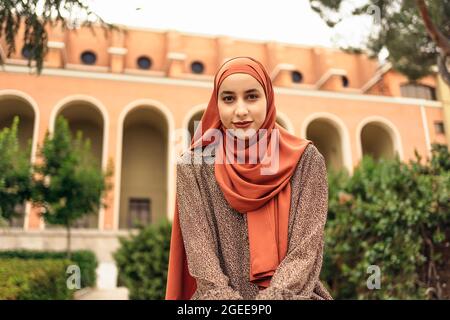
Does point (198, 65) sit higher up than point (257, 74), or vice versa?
point (198, 65)

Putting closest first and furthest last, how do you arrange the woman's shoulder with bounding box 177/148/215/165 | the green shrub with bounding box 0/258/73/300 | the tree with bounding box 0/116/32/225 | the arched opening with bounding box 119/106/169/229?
the woman's shoulder with bounding box 177/148/215/165, the green shrub with bounding box 0/258/73/300, the tree with bounding box 0/116/32/225, the arched opening with bounding box 119/106/169/229

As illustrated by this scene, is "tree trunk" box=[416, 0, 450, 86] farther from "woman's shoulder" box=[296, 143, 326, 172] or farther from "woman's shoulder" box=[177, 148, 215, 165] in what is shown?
"woman's shoulder" box=[177, 148, 215, 165]

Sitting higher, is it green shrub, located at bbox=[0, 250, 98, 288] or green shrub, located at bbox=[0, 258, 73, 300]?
green shrub, located at bbox=[0, 250, 98, 288]

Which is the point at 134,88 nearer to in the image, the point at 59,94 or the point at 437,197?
the point at 59,94

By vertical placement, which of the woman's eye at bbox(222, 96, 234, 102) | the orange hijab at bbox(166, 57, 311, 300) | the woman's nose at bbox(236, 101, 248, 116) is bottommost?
the orange hijab at bbox(166, 57, 311, 300)

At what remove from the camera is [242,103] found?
Result: 5.32 ft

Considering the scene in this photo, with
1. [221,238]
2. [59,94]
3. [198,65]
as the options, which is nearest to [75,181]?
[59,94]

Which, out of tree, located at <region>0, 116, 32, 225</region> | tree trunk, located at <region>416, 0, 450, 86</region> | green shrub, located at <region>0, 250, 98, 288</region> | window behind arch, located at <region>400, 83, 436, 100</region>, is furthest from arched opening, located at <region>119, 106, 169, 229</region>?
tree trunk, located at <region>416, 0, 450, 86</region>

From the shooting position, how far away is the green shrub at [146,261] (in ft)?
25.3

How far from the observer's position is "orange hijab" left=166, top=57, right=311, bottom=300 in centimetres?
150

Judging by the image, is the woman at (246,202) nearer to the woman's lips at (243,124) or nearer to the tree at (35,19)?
the woman's lips at (243,124)

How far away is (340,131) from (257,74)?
19973mm

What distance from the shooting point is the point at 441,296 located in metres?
5.75

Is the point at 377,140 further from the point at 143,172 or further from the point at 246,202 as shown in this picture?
the point at 246,202
